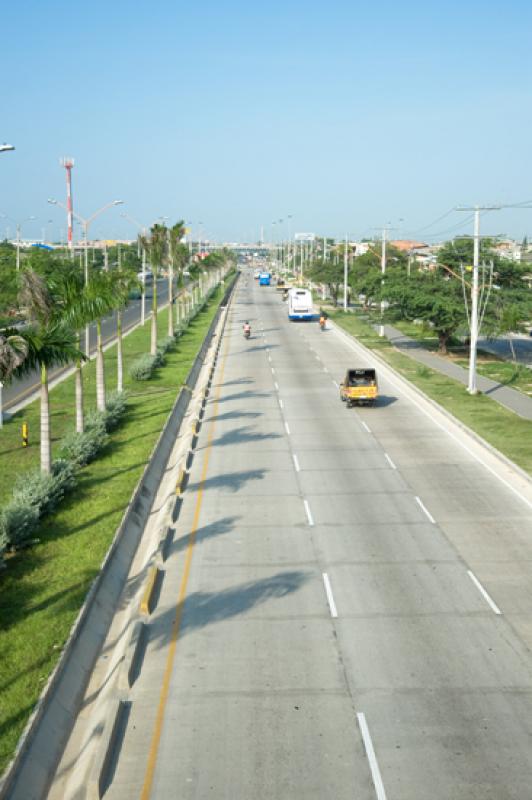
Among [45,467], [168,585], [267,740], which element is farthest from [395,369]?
[267,740]

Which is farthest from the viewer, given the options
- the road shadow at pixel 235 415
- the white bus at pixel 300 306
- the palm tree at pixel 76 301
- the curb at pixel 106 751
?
the white bus at pixel 300 306

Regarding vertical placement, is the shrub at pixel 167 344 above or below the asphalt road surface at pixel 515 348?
above

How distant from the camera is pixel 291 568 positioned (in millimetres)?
20719

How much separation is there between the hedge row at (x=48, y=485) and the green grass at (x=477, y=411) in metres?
14.2

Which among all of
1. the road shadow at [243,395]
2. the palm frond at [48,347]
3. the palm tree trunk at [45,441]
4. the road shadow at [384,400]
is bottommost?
the road shadow at [384,400]

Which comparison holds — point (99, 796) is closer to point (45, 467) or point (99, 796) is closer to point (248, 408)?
point (45, 467)

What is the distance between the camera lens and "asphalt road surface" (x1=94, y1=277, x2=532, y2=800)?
41.1ft

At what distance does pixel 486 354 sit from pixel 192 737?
55210 mm

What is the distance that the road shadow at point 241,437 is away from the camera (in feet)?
113

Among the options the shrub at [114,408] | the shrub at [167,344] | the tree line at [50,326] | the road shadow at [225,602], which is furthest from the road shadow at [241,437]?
the shrub at [167,344]

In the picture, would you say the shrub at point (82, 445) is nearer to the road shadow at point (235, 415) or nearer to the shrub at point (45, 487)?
the shrub at point (45, 487)

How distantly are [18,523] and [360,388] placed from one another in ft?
76.0

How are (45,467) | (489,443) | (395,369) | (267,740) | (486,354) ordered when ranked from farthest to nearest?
(486,354)
(395,369)
(489,443)
(45,467)
(267,740)

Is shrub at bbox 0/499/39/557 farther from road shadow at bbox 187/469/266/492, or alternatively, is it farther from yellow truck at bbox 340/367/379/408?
yellow truck at bbox 340/367/379/408
